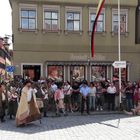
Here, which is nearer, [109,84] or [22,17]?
[109,84]

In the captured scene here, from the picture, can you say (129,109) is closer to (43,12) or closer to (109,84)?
(109,84)

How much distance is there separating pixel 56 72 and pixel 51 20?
3948 millimetres

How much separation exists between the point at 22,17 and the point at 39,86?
9912 millimetres

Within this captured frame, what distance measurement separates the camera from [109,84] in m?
22.8

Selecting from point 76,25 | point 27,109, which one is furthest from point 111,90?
point 76,25


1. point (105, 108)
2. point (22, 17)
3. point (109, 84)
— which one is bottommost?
point (105, 108)

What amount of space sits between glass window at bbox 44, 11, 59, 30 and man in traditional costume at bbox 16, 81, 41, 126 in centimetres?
1276

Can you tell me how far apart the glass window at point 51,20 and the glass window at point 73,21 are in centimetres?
97

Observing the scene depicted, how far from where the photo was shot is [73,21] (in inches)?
1142

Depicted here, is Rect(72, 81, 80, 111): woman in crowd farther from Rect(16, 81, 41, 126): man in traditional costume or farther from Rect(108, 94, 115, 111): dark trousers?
Rect(16, 81, 41, 126): man in traditional costume

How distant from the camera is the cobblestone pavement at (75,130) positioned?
12.7 meters

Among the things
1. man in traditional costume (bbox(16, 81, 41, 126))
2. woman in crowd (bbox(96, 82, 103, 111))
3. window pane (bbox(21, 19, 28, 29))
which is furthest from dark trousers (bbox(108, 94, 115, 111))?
window pane (bbox(21, 19, 28, 29))

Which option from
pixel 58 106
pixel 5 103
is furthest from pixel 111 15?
pixel 5 103

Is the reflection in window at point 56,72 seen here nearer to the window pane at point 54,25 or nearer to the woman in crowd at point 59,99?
the window pane at point 54,25
